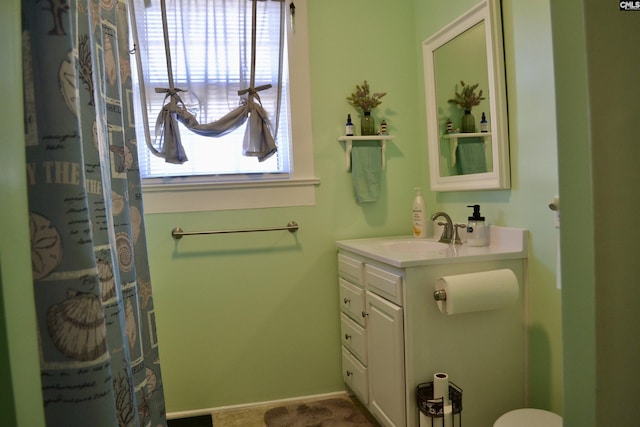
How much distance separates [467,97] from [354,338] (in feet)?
4.49

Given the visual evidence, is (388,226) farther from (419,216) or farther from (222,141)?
(222,141)

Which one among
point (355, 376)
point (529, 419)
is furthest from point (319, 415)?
point (529, 419)

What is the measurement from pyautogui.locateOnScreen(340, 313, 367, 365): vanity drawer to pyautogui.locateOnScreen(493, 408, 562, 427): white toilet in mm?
747

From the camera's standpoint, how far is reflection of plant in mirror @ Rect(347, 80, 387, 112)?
243 cm

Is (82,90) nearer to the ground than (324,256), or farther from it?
farther from it

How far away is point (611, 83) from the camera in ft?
1.81

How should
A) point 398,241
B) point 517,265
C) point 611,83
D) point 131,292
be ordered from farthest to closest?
point 398,241 → point 517,265 → point 131,292 → point 611,83

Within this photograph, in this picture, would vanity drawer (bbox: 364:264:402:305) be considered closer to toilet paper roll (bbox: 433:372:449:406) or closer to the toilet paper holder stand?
the toilet paper holder stand

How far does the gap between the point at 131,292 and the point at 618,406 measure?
4.18 feet

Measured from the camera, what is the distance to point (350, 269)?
222cm

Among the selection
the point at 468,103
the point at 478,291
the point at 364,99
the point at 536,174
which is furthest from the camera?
the point at 364,99

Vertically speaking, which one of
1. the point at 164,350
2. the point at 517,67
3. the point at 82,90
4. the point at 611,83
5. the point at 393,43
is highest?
the point at 393,43

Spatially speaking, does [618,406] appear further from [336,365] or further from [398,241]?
[336,365]

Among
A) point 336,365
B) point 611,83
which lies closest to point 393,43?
point 336,365
